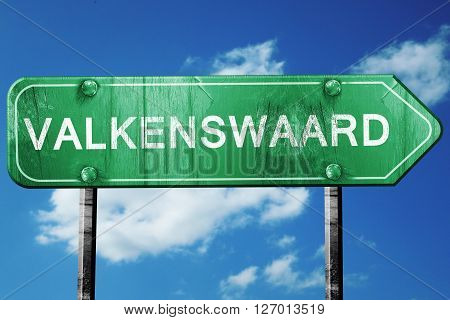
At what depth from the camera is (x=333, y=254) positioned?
4691 millimetres

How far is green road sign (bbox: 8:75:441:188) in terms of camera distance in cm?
487

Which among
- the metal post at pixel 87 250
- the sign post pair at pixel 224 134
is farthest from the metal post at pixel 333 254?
the metal post at pixel 87 250

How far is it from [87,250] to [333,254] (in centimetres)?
175

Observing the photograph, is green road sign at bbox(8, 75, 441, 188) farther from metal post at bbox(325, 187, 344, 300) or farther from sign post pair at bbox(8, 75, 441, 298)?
metal post at bbox(325, 187, 344, 300)

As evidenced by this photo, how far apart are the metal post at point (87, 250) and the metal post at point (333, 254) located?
166 centimetres

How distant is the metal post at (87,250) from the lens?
4.76 m

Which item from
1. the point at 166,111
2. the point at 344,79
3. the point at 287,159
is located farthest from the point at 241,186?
the point at 344,79

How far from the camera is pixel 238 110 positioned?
493cm

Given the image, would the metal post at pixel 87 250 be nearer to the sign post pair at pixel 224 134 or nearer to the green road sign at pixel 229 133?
the sign post pair at pixel 224 134

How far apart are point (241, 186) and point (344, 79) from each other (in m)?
Result: 1.10

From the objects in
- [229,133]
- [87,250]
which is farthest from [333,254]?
[87,250]

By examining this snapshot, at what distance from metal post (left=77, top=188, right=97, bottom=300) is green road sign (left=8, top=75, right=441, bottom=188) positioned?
21 centimetres

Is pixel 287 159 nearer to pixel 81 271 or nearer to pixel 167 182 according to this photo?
pixel 167 182
